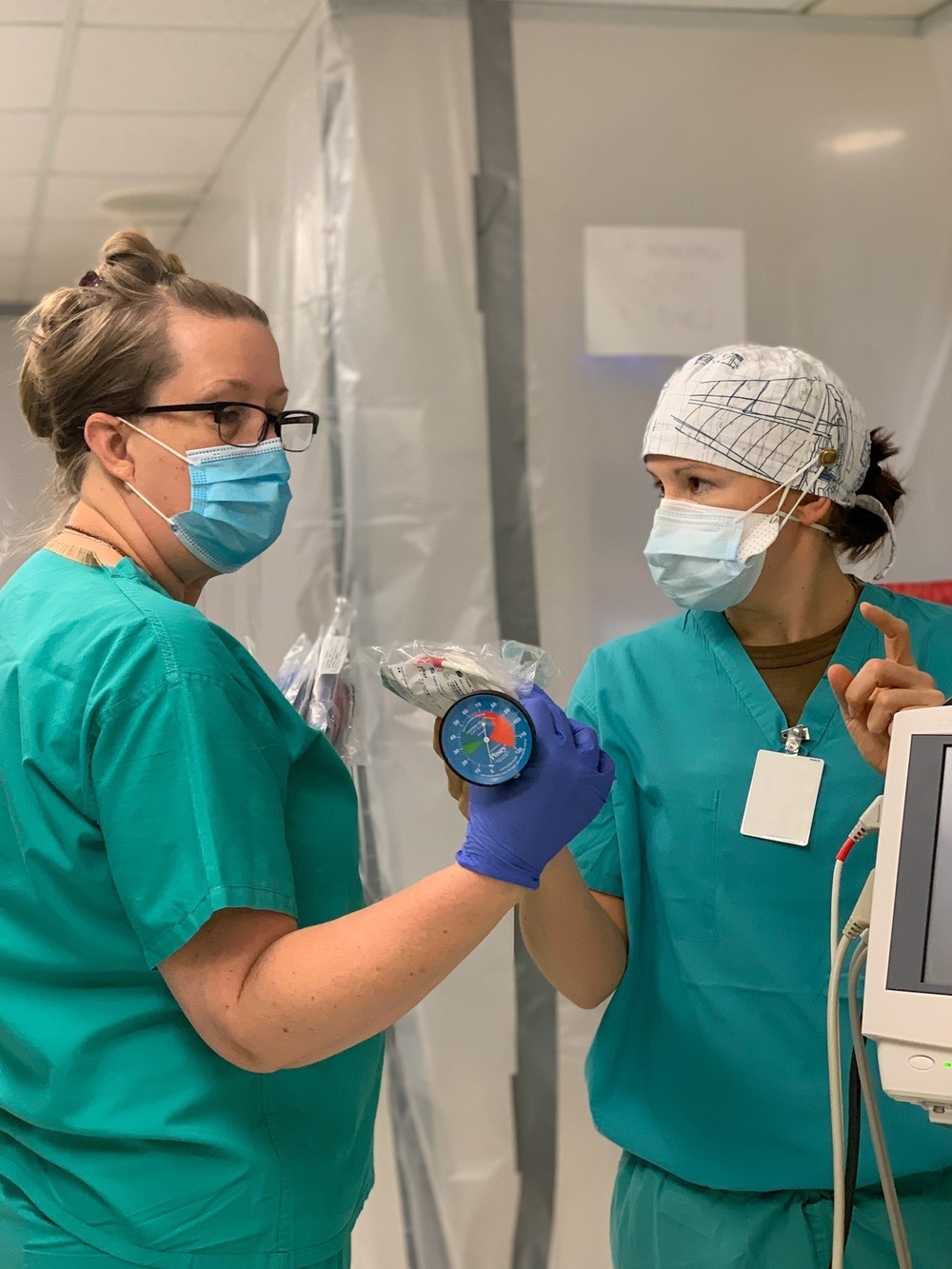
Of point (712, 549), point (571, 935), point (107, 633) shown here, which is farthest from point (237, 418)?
point (571, 935)

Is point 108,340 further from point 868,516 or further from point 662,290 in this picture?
point 662,290

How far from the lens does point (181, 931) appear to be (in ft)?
3.19

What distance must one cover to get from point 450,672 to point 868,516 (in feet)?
2.29

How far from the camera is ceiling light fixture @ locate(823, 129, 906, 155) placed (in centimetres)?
241

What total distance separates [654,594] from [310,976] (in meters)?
1.51

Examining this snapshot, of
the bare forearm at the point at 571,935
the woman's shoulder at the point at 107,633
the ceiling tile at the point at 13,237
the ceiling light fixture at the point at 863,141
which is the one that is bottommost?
the bare forearm at the point at 571,935

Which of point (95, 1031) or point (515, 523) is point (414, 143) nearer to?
point (515, 523)

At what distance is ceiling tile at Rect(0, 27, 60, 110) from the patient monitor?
1.87 meters

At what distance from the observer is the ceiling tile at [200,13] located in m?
2.12

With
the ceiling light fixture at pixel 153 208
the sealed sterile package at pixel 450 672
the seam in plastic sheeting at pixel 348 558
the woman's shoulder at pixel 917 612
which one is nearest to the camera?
the sealed sterile package at pixel 450 672

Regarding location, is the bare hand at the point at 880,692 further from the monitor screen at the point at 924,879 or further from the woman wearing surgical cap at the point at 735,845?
the monitor screen at the point at 924,879

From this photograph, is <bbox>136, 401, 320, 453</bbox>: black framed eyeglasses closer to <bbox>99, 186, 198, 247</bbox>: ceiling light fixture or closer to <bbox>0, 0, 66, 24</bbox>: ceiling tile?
<bbox>0, 0, 66, 24</bbox>: ceiling tile

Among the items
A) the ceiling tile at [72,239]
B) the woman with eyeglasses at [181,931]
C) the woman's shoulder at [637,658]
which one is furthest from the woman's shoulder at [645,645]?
the ceiling tile at [72,239]

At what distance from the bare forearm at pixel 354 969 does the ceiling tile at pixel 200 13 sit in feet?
5.49
